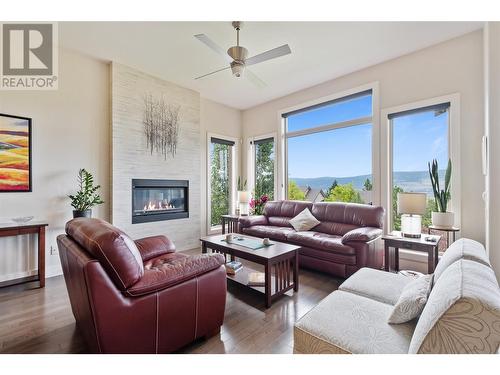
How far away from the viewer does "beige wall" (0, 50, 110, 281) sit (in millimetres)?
2902

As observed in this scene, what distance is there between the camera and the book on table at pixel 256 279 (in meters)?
2.59

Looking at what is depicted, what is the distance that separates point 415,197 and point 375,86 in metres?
1.87

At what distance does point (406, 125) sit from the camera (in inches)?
138

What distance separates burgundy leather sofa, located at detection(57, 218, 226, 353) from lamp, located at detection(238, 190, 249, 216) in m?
3.19

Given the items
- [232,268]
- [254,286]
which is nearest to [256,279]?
[254,286]

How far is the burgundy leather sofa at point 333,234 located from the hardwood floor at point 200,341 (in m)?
0.32

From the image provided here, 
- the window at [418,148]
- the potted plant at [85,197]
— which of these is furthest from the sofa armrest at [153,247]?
the window at [418,148]

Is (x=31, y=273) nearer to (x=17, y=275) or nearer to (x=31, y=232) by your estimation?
(x=17, y=275)

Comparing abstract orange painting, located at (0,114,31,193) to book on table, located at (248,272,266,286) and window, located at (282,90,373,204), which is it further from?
window, located at (282,90,373,204)

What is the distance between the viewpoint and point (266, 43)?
3.02 m

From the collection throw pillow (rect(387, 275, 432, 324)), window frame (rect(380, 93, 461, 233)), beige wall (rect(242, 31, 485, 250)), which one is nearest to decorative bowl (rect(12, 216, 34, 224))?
throw pillow (rect(387, 275, 432, 324))

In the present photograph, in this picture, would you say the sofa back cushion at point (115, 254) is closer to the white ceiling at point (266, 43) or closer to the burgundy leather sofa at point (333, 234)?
the burgundy leather sofa at point (333, 234)
